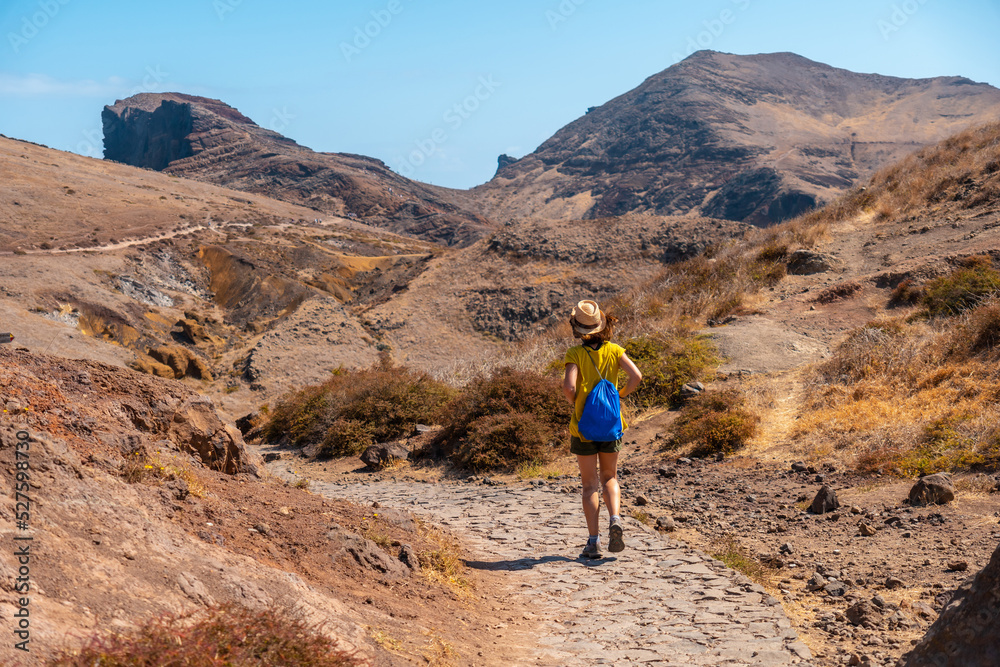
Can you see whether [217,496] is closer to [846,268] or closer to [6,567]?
[6,567]

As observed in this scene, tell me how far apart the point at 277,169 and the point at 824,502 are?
104 m

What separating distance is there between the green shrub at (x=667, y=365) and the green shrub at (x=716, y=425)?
1.05m

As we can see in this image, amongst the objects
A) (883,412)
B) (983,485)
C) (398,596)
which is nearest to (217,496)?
(398,596)

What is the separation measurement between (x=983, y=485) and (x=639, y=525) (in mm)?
2891

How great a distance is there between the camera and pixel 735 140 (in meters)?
109

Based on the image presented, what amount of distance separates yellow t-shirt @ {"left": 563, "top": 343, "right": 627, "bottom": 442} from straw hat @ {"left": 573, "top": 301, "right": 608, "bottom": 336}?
0.13 metres

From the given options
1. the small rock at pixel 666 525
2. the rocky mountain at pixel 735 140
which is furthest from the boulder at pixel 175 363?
the rocky mountain at pixel 735 140

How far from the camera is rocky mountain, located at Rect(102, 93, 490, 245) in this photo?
91.6 meters

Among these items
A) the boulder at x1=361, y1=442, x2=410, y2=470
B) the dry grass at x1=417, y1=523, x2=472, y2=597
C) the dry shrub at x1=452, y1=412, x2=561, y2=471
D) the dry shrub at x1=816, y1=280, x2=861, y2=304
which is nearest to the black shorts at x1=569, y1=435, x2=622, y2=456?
the dry grass at x1=417, y1=523, x2=472, y2=597

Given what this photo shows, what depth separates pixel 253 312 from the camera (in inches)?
1195

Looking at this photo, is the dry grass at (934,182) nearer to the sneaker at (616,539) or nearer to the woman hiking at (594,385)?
the woman hiking at (594,385)

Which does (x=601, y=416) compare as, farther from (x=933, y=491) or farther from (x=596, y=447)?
(x=933, y=491)

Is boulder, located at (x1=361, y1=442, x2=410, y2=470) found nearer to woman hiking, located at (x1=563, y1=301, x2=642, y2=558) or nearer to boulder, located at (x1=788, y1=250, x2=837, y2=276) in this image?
woman hiking, located at (x1=563, y1=301, x2=642, y2=558)

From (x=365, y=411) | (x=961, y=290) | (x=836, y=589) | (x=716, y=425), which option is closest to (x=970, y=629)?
(x=836, y=589)
